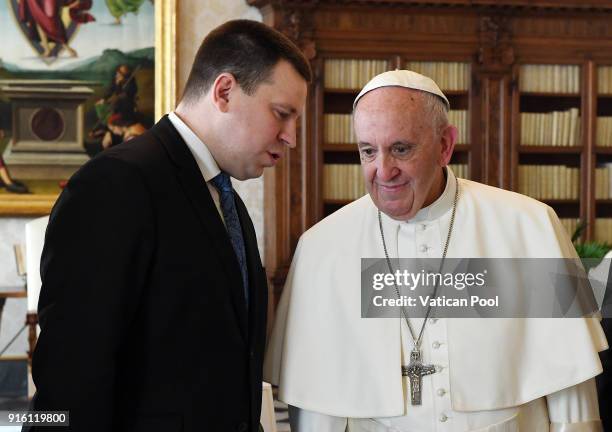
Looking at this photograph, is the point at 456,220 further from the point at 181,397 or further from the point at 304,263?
the point at 181,397

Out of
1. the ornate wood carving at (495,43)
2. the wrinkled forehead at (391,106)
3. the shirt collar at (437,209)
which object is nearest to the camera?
the wrinkled forehead at (391,106)

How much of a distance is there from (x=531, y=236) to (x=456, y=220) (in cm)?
22

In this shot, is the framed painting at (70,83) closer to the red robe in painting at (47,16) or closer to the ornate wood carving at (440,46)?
the red robe in painting at (47,16)

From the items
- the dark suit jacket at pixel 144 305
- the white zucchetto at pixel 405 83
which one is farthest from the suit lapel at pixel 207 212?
the white zucchetto at pixel 405 83

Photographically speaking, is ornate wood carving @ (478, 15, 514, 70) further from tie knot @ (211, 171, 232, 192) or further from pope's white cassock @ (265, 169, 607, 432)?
tie knot @ (211, 171, 232, 192)

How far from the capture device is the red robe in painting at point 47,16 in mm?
7727

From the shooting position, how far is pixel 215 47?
2.31 m

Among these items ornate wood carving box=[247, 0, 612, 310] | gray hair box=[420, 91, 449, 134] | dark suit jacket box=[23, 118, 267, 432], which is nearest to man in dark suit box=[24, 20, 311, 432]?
dark suit jacket box=[23, 118, 267, 432]

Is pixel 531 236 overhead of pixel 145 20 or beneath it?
beneath

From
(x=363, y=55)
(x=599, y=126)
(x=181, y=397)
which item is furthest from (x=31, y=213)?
(x=181, y=397)

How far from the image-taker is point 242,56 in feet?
7.45

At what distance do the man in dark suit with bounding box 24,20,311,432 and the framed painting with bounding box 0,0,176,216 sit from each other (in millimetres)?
5612

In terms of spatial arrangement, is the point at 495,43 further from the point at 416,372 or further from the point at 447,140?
the point at 416,372

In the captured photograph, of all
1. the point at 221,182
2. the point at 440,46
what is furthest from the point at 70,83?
the point at 221,182
